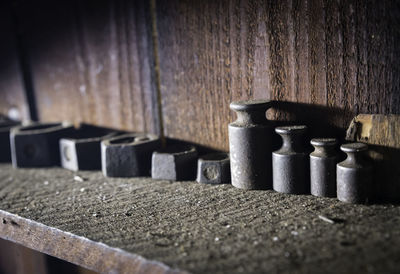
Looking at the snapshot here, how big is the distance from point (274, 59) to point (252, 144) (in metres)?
0.34

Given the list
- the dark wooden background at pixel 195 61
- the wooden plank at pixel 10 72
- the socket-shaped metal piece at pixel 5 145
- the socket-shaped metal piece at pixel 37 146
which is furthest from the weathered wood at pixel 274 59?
the wooden plank at pixel 10 72

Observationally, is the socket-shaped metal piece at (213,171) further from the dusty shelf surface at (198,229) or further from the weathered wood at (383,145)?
the weathered wood at (383,145)

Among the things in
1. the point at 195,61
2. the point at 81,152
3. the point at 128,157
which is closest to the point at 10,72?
the point at 81,152

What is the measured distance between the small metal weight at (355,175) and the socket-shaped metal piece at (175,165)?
0.65 metres

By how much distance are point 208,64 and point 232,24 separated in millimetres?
205

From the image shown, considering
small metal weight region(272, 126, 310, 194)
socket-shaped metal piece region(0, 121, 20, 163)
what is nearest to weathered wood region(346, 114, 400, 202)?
small metal weight region(272, 126, 310, 194)

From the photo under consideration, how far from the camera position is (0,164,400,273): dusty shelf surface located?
1.08 meters

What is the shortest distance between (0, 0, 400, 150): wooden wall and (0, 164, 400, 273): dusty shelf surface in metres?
0.35

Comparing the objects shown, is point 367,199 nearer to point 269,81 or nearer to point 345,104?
point 345,104

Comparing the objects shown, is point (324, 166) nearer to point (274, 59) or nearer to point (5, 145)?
point (274, 59)

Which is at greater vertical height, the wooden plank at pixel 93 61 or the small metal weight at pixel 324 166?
the wooden plank at pixel 93 61

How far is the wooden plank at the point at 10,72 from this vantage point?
2.62 metres

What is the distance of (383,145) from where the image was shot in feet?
4.66

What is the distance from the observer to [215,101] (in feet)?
6.04
